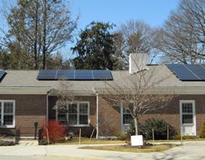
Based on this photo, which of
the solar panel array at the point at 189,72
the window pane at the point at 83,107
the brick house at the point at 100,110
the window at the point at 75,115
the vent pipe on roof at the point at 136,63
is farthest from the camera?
the vent pipe on roof at the point at 136,63

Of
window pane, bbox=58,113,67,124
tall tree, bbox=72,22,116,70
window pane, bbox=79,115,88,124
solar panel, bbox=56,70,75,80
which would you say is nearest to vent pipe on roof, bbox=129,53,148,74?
solar panel, bbox=56,70,75,80

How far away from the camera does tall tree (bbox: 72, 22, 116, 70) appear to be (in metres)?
52.3

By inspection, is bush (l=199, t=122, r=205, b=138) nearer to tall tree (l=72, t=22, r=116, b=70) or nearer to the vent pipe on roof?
the vent pipe on roof

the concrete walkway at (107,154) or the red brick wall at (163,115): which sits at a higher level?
the red brick wall at (163,115)

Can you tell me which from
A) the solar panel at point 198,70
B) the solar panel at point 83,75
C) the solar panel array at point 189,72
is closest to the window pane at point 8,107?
the solar panel at point 83,75

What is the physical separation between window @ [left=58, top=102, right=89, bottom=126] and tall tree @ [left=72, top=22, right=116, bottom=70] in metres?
24.6

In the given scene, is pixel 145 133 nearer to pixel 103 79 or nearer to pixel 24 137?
pixel 103 79

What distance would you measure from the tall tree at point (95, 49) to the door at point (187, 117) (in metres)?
26.5

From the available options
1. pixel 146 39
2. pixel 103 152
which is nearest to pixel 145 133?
pixel 103 152

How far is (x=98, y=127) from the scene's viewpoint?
25.9m

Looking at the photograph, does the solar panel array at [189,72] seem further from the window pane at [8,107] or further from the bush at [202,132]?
the window pane at [8,107]

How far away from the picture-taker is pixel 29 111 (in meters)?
26.1

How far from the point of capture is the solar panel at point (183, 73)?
2818 cm

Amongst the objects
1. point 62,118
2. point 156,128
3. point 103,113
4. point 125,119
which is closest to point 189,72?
point 125,119
